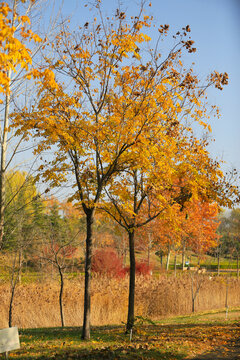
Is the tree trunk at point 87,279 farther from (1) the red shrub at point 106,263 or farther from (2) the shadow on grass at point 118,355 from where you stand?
(1) the red shrub at point 106,263

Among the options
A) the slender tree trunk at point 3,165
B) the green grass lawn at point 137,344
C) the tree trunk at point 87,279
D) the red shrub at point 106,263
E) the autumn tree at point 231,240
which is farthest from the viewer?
the autumn tree at point 231,240

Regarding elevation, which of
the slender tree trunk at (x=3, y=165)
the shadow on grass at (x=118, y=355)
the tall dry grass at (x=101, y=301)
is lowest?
the tall dry grass at (x=101, y=301)

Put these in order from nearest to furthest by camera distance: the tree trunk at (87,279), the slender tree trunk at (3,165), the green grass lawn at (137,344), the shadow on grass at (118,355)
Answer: the shadow on grass at (118,355) → the green grass lawn at (137,344) → the slender tree trunk at (3,165) → the tree trunk at (87,279)

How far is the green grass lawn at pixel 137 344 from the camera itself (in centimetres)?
596

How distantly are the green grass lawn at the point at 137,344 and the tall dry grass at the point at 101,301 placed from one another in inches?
118

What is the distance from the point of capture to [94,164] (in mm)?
9109

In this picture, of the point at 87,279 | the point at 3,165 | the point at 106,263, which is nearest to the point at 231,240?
the point at 106,263

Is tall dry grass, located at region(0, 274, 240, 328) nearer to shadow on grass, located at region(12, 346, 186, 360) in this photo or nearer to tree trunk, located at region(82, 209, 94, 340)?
tree trunk, located at region(82, 209, 94, 340)

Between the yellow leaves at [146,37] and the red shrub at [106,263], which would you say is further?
the red shrub at [106,263]

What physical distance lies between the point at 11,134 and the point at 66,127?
1172 mm

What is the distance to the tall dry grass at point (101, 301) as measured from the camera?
12211 millimetres

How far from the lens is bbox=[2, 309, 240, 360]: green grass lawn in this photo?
596cm

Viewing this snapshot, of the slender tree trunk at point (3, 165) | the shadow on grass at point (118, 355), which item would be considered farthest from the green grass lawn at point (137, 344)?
the slender tree trunk at point (3, 165)

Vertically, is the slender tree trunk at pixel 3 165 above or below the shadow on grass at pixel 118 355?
above
